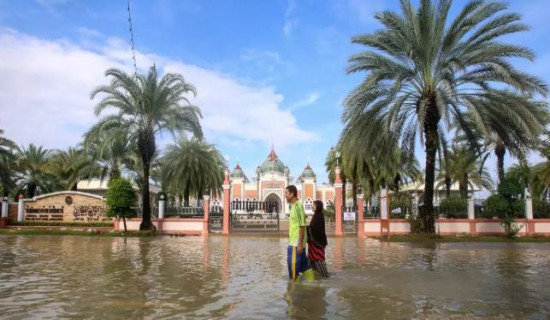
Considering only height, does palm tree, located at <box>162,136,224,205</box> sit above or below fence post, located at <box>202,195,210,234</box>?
above

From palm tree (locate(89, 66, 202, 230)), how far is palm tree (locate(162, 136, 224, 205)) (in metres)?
12.8

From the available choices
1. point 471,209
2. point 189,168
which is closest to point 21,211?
point 189,168

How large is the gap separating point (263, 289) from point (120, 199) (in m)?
17.4

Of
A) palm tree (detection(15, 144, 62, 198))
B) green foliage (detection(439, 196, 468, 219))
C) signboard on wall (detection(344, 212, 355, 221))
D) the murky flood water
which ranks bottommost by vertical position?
the murky flood water

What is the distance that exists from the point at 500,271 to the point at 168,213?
1955cm

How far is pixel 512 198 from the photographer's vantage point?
2191 cm

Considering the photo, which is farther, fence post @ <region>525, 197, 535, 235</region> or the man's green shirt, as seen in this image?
fence post @ <region>525, 197, 535, 235</region>

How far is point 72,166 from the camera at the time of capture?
39531 mm

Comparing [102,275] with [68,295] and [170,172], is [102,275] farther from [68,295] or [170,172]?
[170,172]

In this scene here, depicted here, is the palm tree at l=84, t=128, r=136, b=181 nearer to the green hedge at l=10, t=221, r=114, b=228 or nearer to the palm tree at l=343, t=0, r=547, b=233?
the green hedge at l=10, t=221, r=114, b=228

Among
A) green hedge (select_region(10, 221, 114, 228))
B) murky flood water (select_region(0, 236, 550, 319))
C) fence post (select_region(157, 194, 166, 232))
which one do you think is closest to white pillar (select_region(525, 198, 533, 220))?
murky flood water (select_region(0, 236, 550, 319))

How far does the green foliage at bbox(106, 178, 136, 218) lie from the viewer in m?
23.3

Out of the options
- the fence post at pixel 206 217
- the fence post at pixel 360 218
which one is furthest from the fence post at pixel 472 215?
the fence post at pixel 206 217

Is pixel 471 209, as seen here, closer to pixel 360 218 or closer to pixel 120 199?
pixel 360 218
